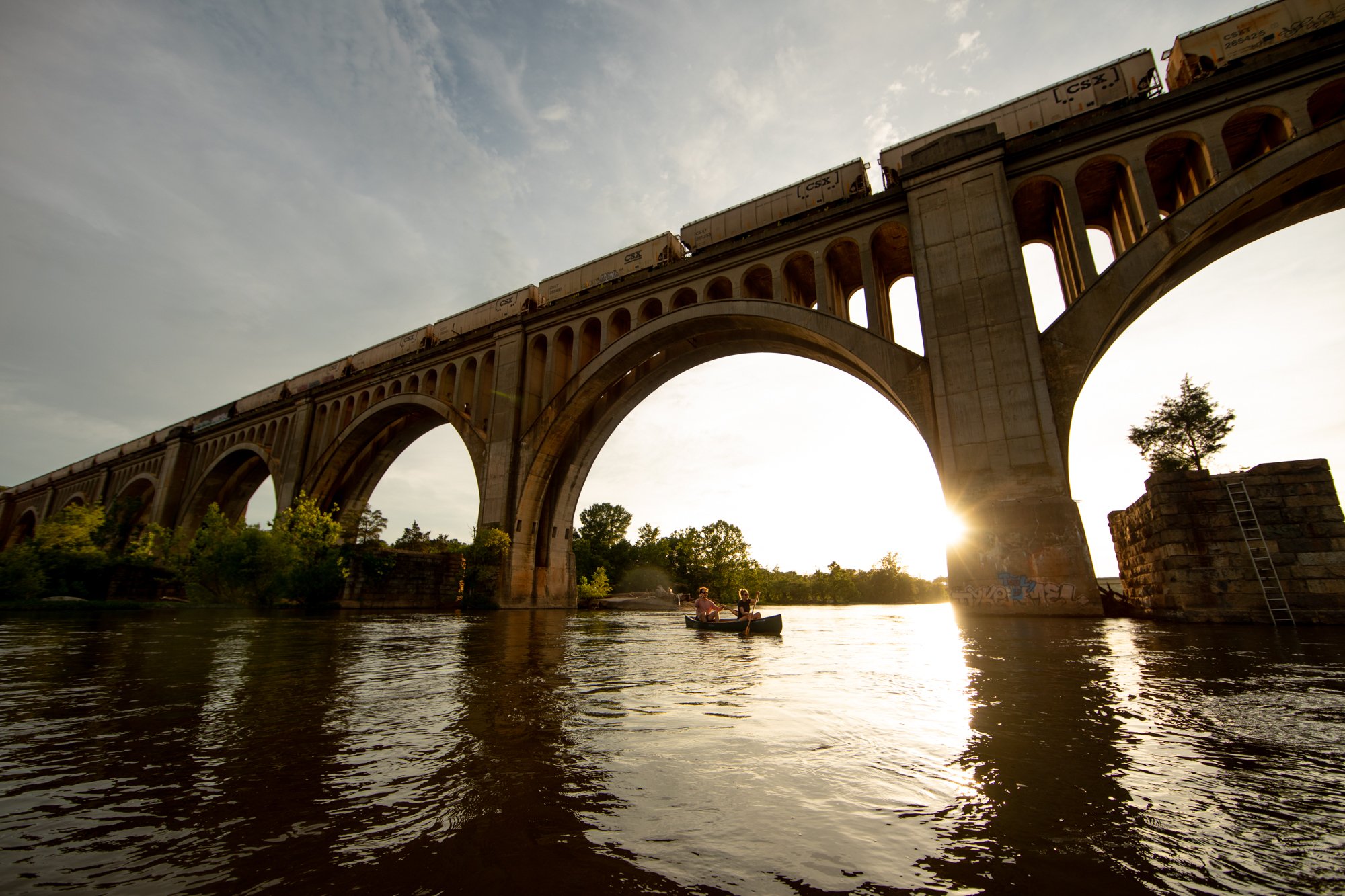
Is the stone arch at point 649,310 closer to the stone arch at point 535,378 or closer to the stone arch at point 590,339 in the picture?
the stone arch at point 590,339

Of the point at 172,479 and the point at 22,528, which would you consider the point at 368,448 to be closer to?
the point at 172,479

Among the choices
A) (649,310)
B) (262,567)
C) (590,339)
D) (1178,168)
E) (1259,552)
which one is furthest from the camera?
(590,339)

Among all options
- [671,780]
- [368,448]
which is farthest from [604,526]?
[671,780]

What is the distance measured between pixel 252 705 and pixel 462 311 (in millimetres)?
31633

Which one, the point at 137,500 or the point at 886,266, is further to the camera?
the point at 137,500

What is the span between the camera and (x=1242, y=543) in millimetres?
11227

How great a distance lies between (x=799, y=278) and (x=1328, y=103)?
15129 mm

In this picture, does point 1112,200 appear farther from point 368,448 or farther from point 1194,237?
point 368,448

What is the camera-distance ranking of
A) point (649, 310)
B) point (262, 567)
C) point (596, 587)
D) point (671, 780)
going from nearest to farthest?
point (671, 780) → point (262, 567) → point (649, 310) → point (596, 587)

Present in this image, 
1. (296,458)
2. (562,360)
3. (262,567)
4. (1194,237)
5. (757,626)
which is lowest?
(757,626)

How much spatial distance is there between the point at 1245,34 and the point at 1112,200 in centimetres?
472

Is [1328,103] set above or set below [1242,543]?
above

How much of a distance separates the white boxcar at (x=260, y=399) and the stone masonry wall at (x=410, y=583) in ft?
76.5

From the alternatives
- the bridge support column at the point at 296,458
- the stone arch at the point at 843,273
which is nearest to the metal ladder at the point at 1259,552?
the stone arch at the point at 843,273
